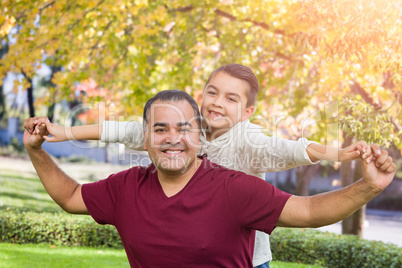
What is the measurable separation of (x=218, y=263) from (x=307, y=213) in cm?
41

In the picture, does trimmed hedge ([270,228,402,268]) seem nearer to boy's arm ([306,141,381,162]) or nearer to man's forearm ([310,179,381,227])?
boy's arm ([306,141,381,162])

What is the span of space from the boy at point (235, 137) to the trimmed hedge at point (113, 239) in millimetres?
5200

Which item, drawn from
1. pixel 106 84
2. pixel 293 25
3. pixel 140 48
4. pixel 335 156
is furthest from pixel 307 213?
pixel 106 84

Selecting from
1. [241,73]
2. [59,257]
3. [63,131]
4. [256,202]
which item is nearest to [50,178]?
[63,131]

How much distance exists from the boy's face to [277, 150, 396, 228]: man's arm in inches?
59.0

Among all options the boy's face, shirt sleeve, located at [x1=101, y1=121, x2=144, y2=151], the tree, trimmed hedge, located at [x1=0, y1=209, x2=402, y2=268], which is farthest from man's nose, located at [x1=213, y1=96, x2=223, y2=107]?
trimmed hedge, located at [x1=0, y1=209, x2=402, y2=268]

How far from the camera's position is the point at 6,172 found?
21844 mm

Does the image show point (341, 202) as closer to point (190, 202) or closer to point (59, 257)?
point (190, 202)

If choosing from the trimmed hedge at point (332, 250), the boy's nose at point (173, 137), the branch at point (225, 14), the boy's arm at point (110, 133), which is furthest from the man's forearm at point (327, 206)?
the branch at point (225, 14)

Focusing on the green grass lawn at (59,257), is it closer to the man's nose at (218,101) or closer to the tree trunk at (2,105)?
the man's nose at (218,101)

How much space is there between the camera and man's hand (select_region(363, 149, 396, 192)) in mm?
1735

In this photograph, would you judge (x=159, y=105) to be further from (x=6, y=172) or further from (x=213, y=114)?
(x=6, y=172)

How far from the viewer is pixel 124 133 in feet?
10.2

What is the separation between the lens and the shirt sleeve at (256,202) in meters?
1.86
